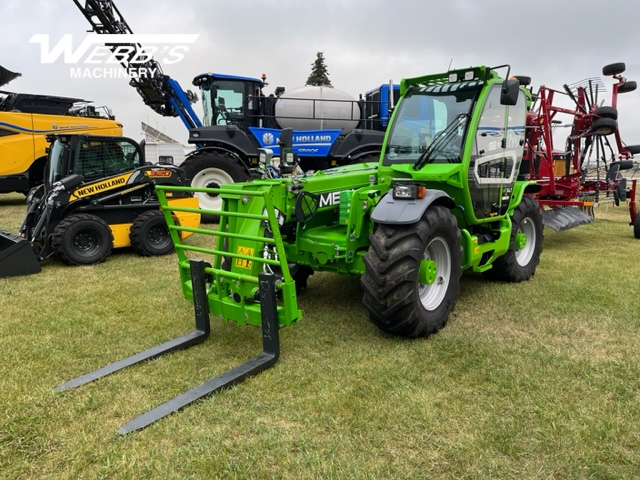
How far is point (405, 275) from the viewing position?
11.6 feet

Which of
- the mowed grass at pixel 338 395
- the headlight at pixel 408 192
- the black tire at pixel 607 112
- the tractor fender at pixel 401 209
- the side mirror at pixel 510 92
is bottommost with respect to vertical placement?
the mowed grass at pixel 338 395

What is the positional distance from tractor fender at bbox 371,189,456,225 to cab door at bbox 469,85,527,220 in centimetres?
84

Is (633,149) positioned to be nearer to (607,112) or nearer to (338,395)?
(607,112)

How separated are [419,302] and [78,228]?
16.6 ft

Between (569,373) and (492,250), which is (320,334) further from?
(492,250)

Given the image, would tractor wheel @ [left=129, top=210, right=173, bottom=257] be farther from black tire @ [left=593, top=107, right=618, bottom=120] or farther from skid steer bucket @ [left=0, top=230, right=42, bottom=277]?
black tire @ [left=593, top=107, right=618, bottom=120]

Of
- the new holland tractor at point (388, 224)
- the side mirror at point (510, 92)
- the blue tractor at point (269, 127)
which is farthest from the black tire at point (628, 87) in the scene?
the side mirror at point (510, 92)

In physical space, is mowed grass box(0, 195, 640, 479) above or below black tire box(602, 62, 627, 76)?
below

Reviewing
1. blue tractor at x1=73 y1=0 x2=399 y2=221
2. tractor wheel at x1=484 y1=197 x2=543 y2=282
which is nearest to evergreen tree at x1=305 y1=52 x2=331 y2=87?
blue tractor at x1=73 y1=0 x2=399 y2=221

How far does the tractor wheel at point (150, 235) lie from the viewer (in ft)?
23.1

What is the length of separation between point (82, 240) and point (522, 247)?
591 cm

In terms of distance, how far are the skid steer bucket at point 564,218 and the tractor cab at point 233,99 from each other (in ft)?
20.5

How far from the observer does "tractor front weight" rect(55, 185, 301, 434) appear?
3.19 meters

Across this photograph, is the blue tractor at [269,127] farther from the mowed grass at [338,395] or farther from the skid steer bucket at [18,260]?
the mowed grass at [338,395]
